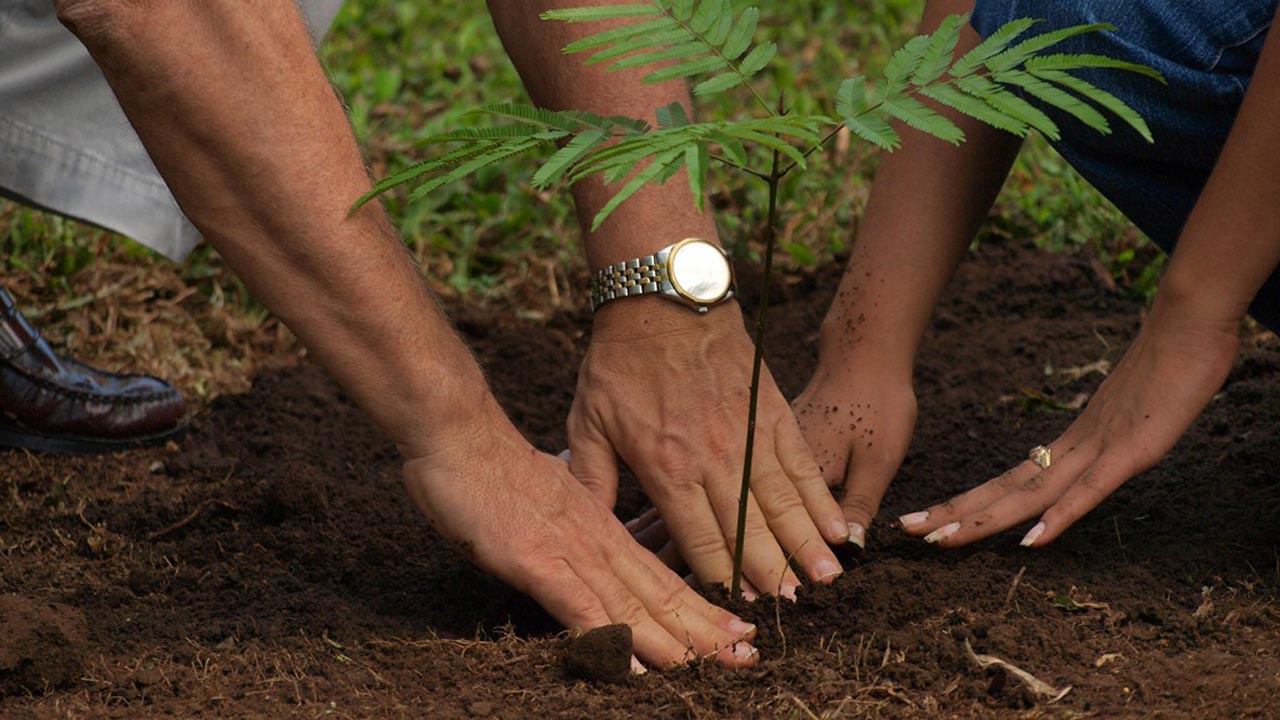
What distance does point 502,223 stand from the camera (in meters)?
3.85

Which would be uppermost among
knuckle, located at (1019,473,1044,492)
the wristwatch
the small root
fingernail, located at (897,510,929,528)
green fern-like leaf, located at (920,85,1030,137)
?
green fern-like leaf, located at (920,85,1030,137)

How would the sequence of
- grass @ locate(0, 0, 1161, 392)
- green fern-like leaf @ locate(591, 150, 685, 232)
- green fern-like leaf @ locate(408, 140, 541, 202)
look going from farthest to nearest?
grass @ locate(0, 0, 1161, 392)
green fern-like leaf @ locate(408, 140, 541, 202)
green fern-like leaf @ locate(591, 150, 685, 232)

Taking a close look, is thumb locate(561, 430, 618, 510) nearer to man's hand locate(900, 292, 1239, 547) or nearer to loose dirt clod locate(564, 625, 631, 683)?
loose dirt clod locate(564, 625, 631, 683)

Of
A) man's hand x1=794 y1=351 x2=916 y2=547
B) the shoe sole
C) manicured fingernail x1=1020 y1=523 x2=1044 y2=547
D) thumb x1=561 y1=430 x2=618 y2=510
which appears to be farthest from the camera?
the shoe sole

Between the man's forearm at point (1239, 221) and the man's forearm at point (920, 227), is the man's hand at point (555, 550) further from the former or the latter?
the man's forearm at point (1239, 221)

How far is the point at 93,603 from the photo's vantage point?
2.20 meters

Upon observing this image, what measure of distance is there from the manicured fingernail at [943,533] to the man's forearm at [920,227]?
0.39 meters

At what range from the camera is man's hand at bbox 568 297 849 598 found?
213 centimetres

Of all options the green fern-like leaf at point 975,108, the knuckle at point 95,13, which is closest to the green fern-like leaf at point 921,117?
the green fern-like leaf at point 975,108

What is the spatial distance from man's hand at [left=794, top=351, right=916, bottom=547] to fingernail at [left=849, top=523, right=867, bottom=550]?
0.10 metres

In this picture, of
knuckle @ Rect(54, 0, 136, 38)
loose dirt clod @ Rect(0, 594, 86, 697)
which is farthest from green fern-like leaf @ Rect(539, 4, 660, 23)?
loose dirt clod @ Rect(0, 594, 86, 697)

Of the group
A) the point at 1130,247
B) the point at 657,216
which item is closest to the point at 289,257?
the point at 657,216

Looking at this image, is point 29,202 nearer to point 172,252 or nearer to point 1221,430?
point 172,252

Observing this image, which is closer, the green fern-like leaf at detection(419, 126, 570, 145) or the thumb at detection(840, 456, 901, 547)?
the green fern-like leaf at detection(419, 126, 570, 145)
